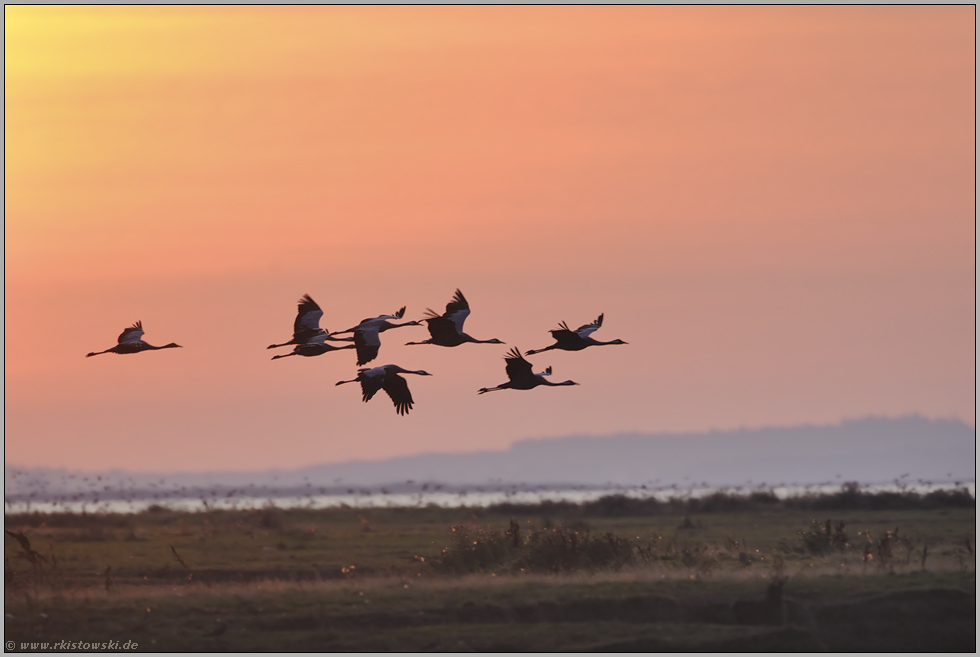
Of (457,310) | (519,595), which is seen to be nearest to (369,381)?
(457,310)

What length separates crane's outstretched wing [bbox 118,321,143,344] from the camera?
3026 centimetres

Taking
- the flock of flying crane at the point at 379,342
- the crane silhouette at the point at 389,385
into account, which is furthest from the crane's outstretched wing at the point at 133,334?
the crane silhouette at the point at 389,385

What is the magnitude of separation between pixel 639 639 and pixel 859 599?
4501 millimetres

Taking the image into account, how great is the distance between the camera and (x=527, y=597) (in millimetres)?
28625

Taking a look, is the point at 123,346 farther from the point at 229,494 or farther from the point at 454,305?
the point at 229,494

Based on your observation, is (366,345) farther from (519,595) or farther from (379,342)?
(519,595)

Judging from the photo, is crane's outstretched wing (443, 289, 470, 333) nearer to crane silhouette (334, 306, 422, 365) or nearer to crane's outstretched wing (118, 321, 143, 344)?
crane silhouette (334, 306, 422, 365)

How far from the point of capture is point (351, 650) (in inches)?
1071

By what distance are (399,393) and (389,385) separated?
261 mm

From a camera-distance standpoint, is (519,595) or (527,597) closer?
(527,597)

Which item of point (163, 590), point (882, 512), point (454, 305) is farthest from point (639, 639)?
point (882, 512)

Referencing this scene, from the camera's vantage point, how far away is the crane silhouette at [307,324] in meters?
29.6

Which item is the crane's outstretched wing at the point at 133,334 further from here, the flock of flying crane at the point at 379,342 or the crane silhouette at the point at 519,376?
the crane silhouette at the point at 519,376

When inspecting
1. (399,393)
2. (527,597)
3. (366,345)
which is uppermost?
(366,345)
